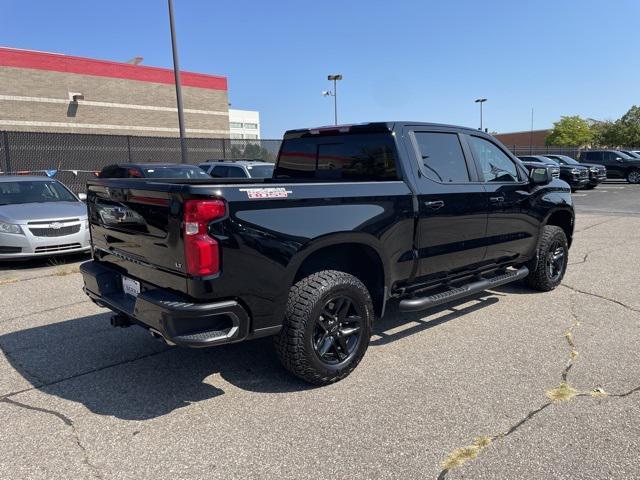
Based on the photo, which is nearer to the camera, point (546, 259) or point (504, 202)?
point (504, 202)

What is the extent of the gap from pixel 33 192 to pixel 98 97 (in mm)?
29388

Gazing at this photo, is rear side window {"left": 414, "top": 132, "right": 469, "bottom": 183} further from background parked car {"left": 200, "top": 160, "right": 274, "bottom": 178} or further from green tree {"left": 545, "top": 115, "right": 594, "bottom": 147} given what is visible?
green tree {"left": 545, "top": 115, "right": 594, "bottom": 147}

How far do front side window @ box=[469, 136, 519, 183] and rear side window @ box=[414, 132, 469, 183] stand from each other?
28cm

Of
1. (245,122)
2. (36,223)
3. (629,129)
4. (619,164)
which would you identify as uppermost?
(245,122)

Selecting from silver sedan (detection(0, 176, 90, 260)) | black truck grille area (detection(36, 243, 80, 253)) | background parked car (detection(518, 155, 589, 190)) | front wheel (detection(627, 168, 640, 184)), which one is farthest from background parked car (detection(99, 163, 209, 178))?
front wheel (detection(627, 168, 640, 184))

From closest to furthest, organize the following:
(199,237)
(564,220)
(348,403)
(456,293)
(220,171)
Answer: (199,237), (348,403), (456,293), (564,220), (220,171)

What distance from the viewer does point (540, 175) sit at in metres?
5.43

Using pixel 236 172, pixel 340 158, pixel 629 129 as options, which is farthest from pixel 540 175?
pixel 629 129

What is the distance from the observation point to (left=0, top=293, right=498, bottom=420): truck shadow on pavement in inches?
139

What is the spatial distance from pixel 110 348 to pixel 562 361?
3840 mm

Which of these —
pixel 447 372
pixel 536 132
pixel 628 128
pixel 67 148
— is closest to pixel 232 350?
pixel 447 372

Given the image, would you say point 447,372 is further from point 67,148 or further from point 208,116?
point 208,116

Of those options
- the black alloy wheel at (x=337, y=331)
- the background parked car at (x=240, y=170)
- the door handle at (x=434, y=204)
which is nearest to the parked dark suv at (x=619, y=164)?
the background parked car at (x=240, y=170)

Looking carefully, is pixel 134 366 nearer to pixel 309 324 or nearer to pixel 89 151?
pixel 309 324
